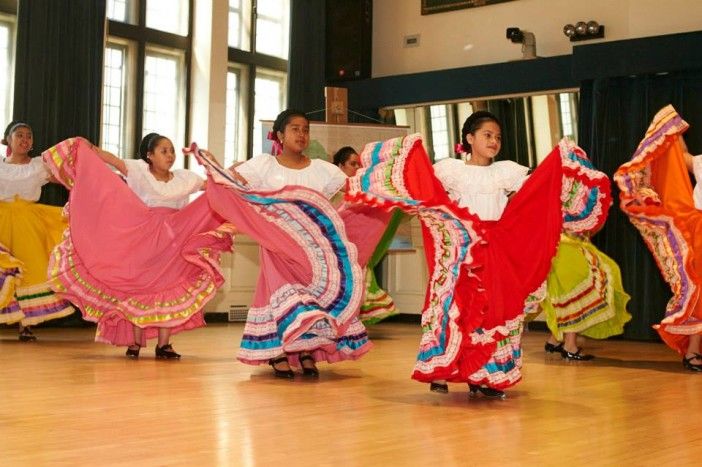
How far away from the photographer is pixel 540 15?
31.8ft

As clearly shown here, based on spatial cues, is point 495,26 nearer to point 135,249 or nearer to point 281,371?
point 135,249

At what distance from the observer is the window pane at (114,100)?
912 cm

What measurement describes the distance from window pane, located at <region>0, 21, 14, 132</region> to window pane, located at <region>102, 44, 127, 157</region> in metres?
0.87

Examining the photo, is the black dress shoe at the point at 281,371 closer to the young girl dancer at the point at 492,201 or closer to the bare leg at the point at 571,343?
the young girl dancer at the point at 492,201

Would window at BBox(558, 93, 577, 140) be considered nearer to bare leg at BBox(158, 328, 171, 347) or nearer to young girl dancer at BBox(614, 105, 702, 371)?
young girl dancer at BBox(614, 105, 702, 371)

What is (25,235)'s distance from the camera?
23.6 feet

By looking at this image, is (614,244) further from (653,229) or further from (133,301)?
(133,301)

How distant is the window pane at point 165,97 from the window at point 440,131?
234cm

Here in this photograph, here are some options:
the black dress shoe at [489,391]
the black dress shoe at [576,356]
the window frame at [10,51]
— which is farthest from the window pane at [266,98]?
the black dress shoe at [489,391]

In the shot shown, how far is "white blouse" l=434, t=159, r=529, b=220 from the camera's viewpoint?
15.2ft

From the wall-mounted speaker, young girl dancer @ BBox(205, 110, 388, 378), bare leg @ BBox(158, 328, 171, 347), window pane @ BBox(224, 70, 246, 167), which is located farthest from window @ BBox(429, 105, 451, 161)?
young girl dancer @ BBox(205, 110, 388, 378)

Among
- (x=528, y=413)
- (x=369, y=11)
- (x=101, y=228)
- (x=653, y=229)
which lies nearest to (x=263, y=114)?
(x=369, y=11)

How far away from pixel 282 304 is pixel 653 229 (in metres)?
2.28

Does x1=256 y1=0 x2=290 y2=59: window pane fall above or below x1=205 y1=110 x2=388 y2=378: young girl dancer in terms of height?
above
